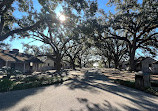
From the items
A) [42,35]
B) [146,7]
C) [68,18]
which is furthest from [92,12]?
[42,35]

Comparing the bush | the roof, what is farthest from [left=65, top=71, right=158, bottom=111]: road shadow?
the roof

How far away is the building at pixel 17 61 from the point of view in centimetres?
1823

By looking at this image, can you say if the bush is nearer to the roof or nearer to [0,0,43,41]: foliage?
[0,0,43,41]: foliage

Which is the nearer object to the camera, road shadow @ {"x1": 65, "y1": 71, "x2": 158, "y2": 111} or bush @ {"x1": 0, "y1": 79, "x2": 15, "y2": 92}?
road shadow @ {"x1": 65, "y1": 71, "x2": 158, "y2": 111}

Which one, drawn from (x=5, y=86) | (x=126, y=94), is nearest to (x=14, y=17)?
(x=5, y=86)

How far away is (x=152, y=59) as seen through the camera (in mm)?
26250

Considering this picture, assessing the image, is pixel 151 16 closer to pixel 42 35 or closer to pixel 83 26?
pixel 83 26

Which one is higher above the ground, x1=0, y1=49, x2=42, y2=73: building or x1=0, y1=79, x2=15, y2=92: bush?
x1=0, y1=49, x2=42, y2=73: building

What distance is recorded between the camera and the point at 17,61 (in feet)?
63.0

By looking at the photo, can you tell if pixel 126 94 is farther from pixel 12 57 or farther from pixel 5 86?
pixel 12 57

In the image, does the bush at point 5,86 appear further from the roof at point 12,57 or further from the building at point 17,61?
the roof at point 12,57

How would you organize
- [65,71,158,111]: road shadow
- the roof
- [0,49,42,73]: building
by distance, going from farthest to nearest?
[0,49,42,73]: building, the roof, [65,71,158,111]: road shadow

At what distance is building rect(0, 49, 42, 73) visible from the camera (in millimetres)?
18228

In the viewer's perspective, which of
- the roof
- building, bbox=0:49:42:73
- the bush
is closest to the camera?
the bush
